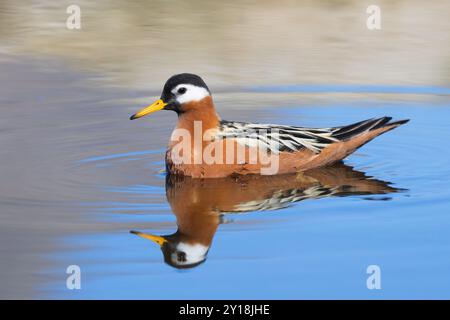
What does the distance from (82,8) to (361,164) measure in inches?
406

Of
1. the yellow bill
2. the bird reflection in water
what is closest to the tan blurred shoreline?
the yellow bill

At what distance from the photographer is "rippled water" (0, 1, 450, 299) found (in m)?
9.28

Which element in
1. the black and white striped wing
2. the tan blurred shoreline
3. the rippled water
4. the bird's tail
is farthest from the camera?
the tan blurred shoreline

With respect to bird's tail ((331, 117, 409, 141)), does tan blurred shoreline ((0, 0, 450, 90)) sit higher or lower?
higher

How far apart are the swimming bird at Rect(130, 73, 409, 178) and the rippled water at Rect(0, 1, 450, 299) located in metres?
0.21

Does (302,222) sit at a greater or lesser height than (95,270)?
greater

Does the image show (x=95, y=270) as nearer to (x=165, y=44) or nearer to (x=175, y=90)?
(x=175, y=90)

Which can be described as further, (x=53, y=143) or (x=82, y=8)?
(x=82, y=8)

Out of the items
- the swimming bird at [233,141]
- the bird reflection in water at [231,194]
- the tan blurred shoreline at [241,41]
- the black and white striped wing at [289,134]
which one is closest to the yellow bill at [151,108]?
the swimming bird at [233,141]

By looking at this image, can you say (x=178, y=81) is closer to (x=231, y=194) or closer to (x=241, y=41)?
(x=231, y=194)

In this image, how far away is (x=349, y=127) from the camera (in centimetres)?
1330

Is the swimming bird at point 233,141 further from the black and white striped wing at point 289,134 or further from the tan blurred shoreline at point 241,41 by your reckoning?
the tan blurred shoreline at point 241,41

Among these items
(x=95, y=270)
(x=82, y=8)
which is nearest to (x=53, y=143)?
(x=95, y=270)

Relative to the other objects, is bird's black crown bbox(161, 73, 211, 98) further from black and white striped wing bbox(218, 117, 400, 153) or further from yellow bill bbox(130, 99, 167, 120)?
black and white striped wing bbox(218, 117, 400, 153)
